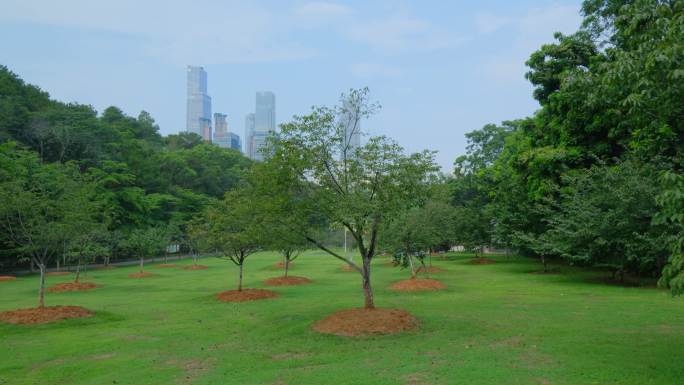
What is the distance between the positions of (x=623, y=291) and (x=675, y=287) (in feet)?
51.0

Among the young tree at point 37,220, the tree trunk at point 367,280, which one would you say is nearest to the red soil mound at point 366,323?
the tree trunk at point 367,280

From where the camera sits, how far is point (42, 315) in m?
14.6

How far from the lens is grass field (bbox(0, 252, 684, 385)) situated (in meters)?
8.16

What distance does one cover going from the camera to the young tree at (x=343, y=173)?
39.1ft

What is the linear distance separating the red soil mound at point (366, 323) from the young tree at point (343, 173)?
29.4 inches

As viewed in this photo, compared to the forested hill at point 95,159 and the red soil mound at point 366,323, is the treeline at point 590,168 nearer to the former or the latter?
the red soil mound at point 366,323

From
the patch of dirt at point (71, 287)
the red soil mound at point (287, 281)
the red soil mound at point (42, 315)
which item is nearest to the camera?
the red soil mound at point (42, 315)

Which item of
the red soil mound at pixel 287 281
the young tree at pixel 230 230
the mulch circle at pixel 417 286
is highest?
the young tree at pixel 230 230

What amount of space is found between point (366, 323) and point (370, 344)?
129 centimetres

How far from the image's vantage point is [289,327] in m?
12.7

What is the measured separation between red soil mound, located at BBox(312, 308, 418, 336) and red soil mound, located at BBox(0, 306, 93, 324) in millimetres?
8131

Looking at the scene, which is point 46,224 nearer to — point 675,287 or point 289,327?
point 289,327

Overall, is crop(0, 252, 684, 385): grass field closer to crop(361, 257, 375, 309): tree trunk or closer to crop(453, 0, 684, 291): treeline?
crop(361, 257, 375, 309): tree trunk

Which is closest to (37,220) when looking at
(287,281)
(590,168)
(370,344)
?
(370,344)
